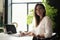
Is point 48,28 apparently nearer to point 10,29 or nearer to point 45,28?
point 45,28

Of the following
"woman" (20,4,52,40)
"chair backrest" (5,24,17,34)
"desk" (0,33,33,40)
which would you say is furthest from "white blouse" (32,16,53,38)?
"chair backrest" (5,24,17,34)

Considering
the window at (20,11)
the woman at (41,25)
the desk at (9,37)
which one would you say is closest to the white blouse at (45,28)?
the woman at (41,25)

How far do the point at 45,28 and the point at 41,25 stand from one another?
8 centimetres

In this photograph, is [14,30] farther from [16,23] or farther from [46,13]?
[46,13]

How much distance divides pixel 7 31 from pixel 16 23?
18cm

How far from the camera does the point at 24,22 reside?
7.73ft

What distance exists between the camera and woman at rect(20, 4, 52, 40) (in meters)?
2.14

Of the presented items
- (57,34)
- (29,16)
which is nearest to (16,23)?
(29,16)

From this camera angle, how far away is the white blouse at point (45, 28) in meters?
2.14

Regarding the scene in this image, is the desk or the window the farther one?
the window

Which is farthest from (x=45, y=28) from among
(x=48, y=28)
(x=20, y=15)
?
(x=20, y=15)

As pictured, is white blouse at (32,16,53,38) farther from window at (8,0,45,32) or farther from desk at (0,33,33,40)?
window at (8,0,45,32)

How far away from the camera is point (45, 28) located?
2.15 m

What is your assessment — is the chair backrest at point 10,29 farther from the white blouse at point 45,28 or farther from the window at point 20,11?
the white blouse at point 45,28
